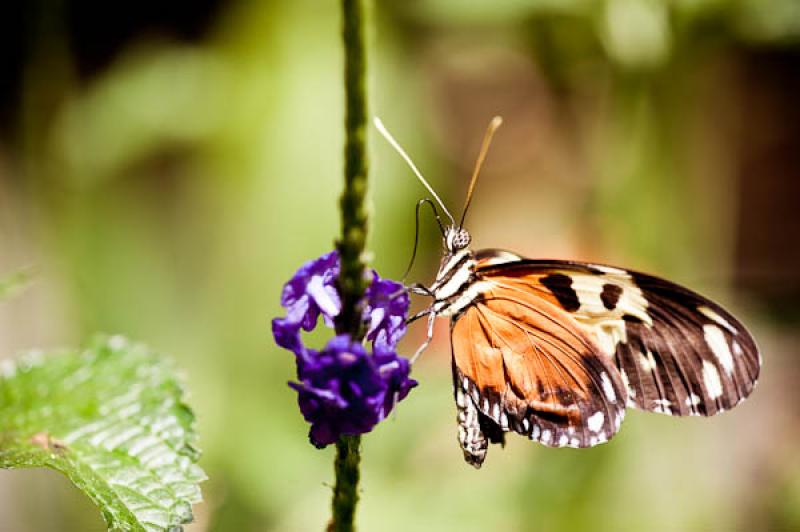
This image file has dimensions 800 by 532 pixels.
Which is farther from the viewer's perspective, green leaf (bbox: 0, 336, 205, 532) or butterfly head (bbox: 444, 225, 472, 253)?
butterfly head (bbox: 444, 225, 472, 253)

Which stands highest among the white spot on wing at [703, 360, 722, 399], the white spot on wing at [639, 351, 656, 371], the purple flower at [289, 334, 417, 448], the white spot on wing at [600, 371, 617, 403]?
the white spot on wing at [639, 351, 656, 371]

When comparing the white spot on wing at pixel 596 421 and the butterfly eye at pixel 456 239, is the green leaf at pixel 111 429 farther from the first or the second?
the white spot on wing at pixel 596 421

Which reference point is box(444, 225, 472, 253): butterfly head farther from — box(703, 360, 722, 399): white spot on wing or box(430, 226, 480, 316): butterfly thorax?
box(703, 360, 722, 399): white spot on wing

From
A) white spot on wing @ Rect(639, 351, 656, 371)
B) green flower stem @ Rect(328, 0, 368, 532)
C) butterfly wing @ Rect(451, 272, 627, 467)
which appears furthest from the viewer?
white spot on wing @ Rect(639, 351, 656, 371)

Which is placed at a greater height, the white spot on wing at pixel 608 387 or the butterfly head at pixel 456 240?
the butterfly head at pixel 456 240

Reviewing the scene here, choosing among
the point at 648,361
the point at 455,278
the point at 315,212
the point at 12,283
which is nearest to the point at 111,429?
the point at 12,283

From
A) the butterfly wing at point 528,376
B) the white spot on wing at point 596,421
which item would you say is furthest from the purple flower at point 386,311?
the white spot on wing at point 596,421

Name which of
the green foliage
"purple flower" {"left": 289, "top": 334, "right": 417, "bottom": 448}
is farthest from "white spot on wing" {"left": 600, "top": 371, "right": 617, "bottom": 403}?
the green foliage
